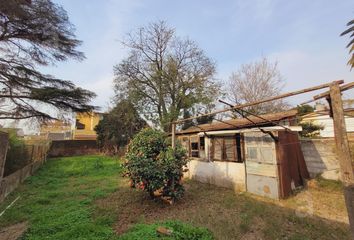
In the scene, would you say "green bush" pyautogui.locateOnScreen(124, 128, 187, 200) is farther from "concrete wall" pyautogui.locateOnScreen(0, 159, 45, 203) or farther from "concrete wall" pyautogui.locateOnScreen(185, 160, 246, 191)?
"concrete wall" pyautogui.locateOnScreen(0, 159, 45, 203)

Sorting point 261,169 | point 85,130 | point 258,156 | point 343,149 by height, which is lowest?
point 261,169

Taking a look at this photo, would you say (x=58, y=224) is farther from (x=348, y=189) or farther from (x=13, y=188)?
(x=348, y=189)

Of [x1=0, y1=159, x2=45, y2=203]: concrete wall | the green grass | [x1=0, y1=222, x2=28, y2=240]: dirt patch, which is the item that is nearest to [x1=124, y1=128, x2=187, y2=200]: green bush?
the green grass

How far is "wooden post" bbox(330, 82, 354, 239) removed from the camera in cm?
302

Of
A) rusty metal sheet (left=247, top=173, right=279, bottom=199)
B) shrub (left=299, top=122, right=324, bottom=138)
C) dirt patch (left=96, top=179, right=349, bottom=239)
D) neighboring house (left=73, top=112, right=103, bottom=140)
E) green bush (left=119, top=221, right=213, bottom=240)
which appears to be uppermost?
neighboring house (left=73, top=112, right=103, bottom=140)

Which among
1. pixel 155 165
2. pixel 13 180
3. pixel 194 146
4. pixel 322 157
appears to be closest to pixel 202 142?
pixel 194 146

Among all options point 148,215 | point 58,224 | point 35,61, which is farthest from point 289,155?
point 35,61

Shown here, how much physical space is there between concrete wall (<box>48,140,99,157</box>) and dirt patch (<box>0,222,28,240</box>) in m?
16.1

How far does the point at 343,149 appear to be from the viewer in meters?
3.14

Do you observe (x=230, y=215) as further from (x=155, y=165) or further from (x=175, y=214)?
(x=155, y=165)

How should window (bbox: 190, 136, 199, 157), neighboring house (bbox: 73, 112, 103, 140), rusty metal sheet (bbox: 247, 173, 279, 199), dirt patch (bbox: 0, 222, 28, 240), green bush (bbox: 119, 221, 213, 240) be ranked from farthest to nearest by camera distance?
neighboring house (bbox: 73, 112, 103, 140) → window (bbox: 190, 136, 199, 157) → rusty metal sheet (bbox: 247, 173, 279, 199) → dirt patch (bbox: 0, 222, 28, 240) → green bush (bbox: 119, 221, 213, 240)

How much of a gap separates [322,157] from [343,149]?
5923 millimetres

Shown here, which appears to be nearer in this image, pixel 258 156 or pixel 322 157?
pixel 258 156

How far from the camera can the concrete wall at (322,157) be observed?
25.2 feet
